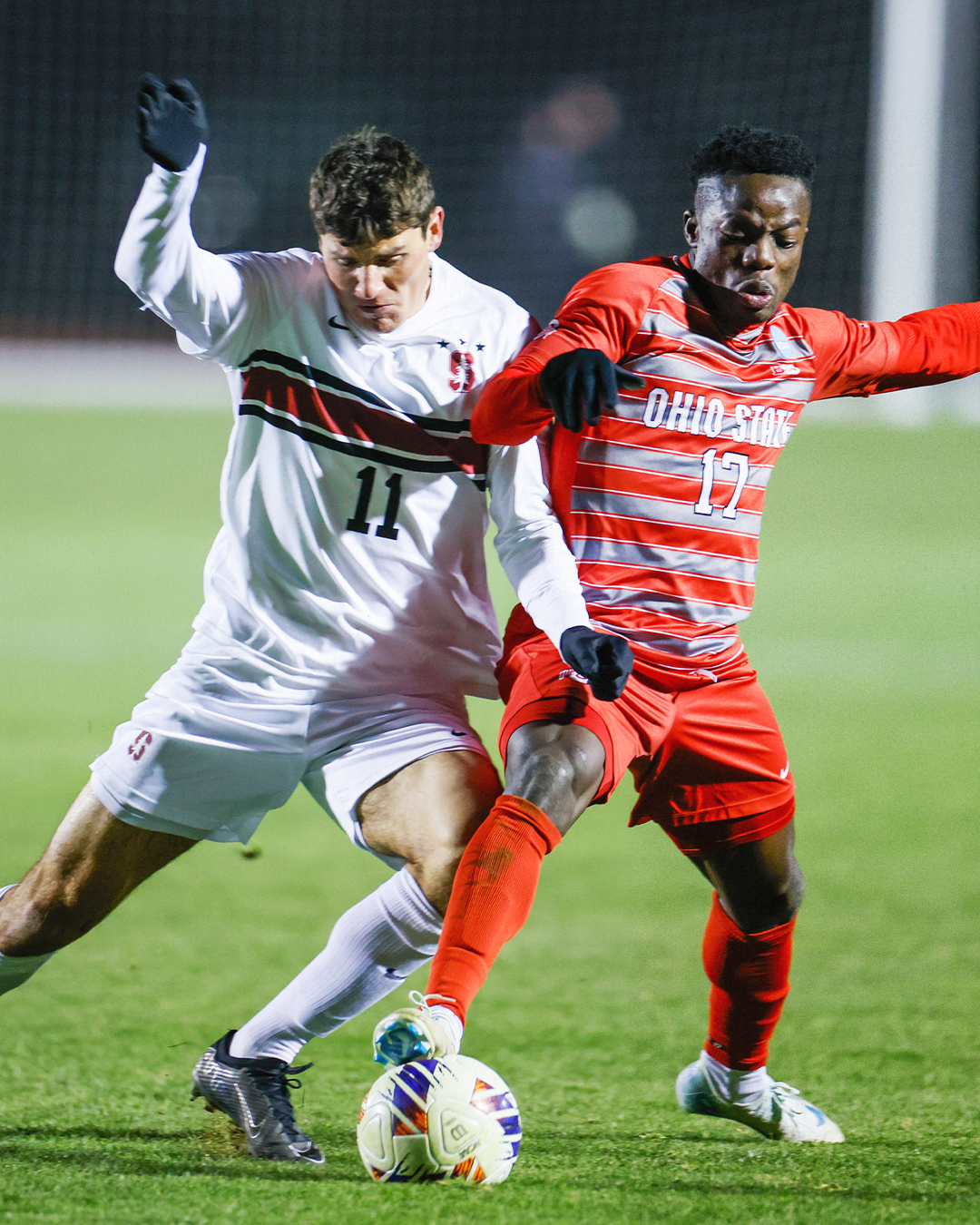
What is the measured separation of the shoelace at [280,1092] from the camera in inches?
122

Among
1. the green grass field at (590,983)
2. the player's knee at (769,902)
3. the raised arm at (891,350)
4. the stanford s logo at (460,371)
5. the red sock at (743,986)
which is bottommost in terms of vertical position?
the green grass field at (590,983)

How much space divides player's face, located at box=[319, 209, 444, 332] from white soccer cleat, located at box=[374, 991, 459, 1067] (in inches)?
52.5

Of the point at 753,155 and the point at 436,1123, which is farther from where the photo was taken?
the point at 753,155

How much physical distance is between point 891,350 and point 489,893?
1.52 meters

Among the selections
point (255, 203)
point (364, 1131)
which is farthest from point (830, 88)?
point (364, 1131)

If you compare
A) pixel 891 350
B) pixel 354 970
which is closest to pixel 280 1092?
pixel 354 970

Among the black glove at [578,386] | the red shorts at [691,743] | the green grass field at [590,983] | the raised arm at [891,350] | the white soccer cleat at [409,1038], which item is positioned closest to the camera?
the white soccer cleat at [409,1038]

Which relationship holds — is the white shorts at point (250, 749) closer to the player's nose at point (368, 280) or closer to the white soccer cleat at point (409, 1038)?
the white soccer cleat at point (409, 1038)

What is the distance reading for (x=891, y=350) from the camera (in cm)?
337

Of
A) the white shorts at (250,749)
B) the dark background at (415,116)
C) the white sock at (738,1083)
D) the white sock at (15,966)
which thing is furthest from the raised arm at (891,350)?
the dark background at (415,116)

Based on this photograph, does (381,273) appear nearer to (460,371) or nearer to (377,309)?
(377,309)

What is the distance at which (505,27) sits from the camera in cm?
1427

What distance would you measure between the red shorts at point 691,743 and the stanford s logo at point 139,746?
2.30ft

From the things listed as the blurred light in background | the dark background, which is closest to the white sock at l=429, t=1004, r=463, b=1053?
the dark background
